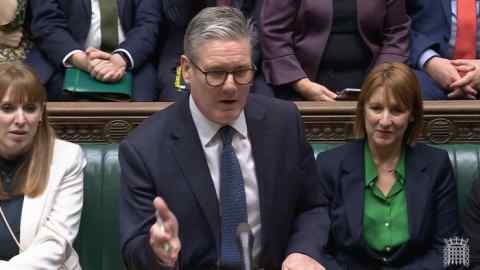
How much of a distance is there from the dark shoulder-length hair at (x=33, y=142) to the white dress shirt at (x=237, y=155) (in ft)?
1.92

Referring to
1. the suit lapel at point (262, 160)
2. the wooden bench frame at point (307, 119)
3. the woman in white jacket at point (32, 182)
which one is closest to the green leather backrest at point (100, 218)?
the wooden bench frame at point (307, 119)

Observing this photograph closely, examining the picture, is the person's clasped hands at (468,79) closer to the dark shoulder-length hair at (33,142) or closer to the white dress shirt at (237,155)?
the white dress shirt at (237,155)

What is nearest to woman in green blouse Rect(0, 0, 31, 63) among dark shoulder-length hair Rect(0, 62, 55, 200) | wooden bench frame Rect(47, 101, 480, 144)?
wooden bench frame Rect(47, 101, 480, 144)

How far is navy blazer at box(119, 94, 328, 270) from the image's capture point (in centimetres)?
237

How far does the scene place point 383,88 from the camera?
2855mm

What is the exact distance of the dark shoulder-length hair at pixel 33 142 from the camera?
9.17 feet

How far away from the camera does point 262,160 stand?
7.97 ft

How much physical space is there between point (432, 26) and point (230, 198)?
1522 millimetres

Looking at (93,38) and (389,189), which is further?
(93,38)

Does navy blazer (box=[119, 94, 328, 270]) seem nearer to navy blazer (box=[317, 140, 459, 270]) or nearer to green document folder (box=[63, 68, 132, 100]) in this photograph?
navy blazer (box=[317, 140, 459, 270])

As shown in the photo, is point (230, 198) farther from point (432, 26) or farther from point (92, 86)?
point (432, 26)

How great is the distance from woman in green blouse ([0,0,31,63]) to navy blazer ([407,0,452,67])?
4.49 feet

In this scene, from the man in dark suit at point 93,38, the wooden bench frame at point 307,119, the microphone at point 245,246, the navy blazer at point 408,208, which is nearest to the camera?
the microphone at point 245,246

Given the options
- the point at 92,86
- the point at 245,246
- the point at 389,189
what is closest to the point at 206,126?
the point at 245,246
